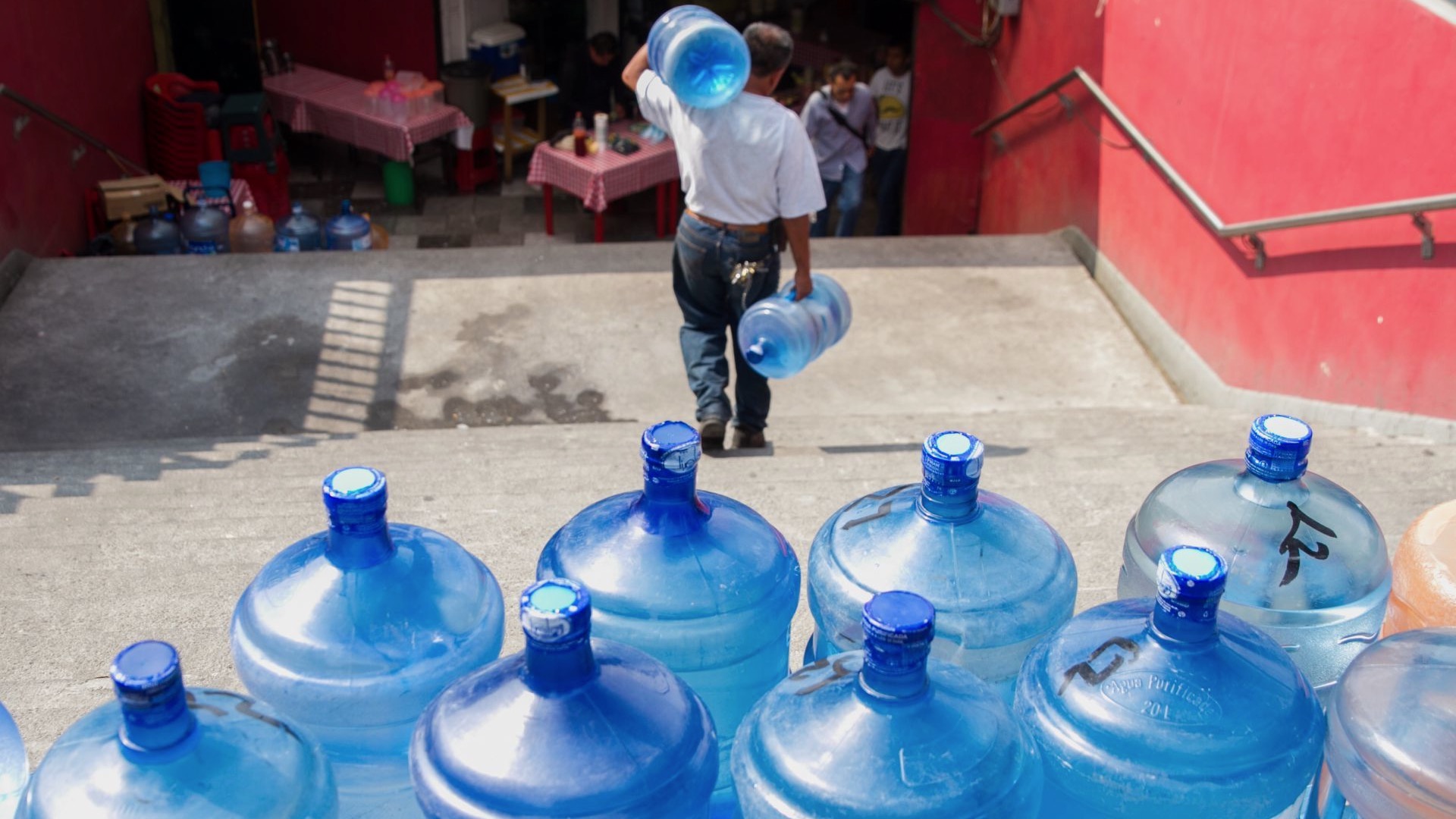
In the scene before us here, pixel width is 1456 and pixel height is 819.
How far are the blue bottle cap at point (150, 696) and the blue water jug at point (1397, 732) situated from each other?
1601mm

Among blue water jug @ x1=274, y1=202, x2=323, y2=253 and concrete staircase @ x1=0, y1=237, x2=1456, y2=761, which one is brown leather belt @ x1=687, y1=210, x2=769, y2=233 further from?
blue water jug @ x1=274, y1=202, x2=323, y2=253

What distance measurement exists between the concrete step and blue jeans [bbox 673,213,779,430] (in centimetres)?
28

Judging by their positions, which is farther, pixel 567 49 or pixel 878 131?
pixel 567 49

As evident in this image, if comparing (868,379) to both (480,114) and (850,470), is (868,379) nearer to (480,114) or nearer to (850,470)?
(850,470)

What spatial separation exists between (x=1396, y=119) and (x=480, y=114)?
30.6 ft

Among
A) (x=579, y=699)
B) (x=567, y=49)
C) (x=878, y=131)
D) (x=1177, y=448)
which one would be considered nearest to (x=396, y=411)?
(x=1177, y=448)

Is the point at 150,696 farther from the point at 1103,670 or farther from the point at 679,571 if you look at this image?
the point at 1103,670

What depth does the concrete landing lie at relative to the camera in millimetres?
6555

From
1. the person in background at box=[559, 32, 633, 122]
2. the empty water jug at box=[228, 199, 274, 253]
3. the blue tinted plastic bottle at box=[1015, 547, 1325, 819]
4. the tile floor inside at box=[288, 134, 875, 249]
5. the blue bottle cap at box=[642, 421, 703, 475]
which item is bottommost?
the tile floor inside at box=[288, 134, 875, 249]

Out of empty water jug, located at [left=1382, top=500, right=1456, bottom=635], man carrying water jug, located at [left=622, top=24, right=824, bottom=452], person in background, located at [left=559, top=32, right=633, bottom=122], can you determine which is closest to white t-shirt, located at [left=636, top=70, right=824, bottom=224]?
man carrying water jug, located at [left=622, top=24, right=824, bottom=452]

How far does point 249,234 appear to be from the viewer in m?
9.76

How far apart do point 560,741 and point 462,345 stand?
5892mm

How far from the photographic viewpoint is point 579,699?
1.70 m

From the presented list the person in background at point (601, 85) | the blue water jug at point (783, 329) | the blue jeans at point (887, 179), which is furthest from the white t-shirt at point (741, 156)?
the person in background at point (601, 85)
